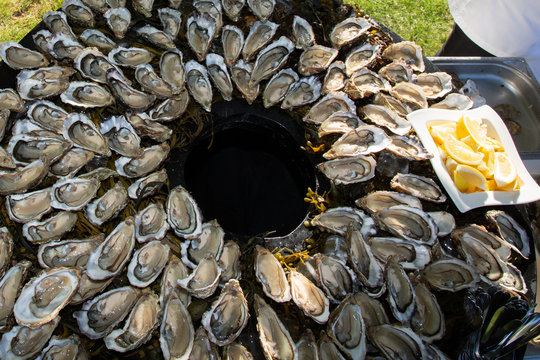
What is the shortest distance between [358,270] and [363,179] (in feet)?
1.09

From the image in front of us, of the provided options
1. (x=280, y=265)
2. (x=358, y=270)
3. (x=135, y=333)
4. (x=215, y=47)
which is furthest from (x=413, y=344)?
(x=215, y=47)

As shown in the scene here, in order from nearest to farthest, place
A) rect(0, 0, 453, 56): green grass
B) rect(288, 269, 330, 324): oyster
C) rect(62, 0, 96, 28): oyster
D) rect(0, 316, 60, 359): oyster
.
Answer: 1. rect(0, 316, 60, 359): oyster
2. rect(288, 269, 330, 324): oyster
3. rect(62, 0, 96, 28): oyster
4. rect(0, 0, 453, 56): green grass

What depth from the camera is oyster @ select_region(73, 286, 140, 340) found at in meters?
1.18

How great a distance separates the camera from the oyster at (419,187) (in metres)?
1.50

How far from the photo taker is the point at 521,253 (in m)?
1.49

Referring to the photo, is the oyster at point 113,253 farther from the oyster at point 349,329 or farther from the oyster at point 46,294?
the oyster at point 349,329

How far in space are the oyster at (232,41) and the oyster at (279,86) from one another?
0.59 feet

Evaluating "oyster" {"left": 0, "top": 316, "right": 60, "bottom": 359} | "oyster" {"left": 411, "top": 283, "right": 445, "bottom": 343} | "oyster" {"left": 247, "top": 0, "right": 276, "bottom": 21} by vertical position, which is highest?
"oyster" {"left": 247, "top": 0, "right": 276, "bottom": 21}

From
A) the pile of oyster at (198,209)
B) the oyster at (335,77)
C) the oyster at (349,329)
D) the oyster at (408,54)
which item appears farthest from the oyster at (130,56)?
the oyster at (349,329)

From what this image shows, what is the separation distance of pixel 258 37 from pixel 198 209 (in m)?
0.74

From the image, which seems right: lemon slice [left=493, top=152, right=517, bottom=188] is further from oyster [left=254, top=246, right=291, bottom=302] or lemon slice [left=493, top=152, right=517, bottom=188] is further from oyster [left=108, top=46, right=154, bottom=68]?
oyster [left=108, top=46, right=154, bottom=68]

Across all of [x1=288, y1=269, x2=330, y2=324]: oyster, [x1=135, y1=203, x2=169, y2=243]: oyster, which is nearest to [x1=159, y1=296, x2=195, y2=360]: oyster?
[x1=135, y1=203, x2=169, y2=243]: oyster

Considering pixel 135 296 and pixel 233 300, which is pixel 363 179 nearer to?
pixel 233 300

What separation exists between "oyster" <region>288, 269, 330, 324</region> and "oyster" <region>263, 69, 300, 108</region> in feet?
2.16
